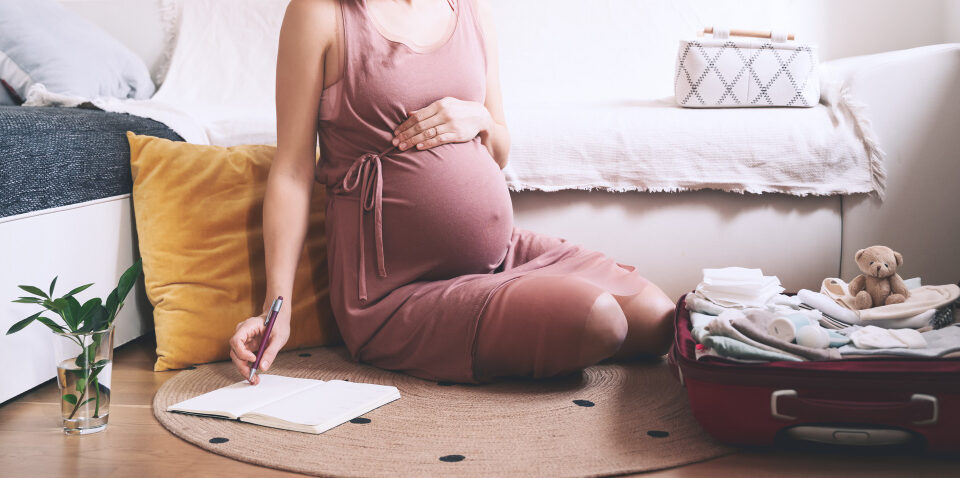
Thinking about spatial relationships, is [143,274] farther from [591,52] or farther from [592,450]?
[591,52]

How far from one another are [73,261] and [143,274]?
0.23 metres

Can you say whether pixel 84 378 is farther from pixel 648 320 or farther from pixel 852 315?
pixel 852 315

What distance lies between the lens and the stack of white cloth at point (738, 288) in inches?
53.5

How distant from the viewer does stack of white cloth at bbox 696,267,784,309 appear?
1.36 meters

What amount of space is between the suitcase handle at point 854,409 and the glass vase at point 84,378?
95 centimetres

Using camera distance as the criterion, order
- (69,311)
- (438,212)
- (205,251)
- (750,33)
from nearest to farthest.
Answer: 1. (69,311)
2. (438,212)
3. (205,251)
4. (750,33)

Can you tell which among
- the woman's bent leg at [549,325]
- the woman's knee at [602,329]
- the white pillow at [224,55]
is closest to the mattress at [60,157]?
the white pillow at [224,55]

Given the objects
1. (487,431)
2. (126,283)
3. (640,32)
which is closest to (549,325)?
(487,431)

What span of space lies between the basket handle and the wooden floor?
111cm

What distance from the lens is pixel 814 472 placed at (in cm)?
105

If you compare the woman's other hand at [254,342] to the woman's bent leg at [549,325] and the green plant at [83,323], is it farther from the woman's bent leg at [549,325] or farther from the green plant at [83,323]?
the woman's bent leg at [549,325]

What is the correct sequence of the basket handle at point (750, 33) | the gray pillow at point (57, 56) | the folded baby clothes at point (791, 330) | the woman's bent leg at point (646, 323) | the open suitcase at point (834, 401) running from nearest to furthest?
the open suitcase at point (834, 401)
the folded baby clothes at point (791, 330)
the woman's bent leg at point (646, 323)
the basket handle at point (750, 33)
the gray pillow at point (57, 56)

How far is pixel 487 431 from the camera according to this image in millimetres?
1187

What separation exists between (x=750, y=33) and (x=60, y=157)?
61.3 inches
